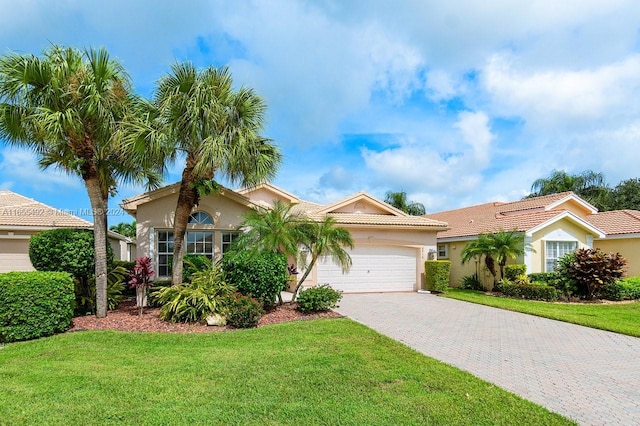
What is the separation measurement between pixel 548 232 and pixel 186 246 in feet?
58.1

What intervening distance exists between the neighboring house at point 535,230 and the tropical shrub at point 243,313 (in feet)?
47.5

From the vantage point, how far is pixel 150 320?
10.9 meters

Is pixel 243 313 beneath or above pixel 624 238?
beneath

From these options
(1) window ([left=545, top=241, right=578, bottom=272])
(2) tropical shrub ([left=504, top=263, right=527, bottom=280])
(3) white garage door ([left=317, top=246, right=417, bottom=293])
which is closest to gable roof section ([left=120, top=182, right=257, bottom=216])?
(3) white garage door ([left=317, top=246, right=417, bottom=293])

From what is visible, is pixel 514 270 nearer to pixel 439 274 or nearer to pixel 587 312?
pixel 439 274

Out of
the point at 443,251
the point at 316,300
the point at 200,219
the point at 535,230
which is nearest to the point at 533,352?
the point at 316,300

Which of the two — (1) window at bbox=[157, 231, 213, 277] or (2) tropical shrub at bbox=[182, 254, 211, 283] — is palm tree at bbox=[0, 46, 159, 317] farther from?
(2) tropical shrub at bbox=[182, 254, 211, 283]

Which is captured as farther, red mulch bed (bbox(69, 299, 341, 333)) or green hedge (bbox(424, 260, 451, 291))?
green hedge (bbox(424, 260, 451, 291))

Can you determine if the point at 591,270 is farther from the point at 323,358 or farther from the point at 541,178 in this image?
the point at 541,178

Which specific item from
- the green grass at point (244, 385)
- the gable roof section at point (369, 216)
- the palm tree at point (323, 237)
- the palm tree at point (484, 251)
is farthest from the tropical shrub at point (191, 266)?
the palm tree at point (484, 251)

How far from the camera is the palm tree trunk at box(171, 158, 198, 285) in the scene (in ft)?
39.7

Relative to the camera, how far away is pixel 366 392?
18.1 ft

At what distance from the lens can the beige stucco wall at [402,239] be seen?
18.1 m

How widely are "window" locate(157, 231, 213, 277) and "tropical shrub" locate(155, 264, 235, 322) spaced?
2240mm
